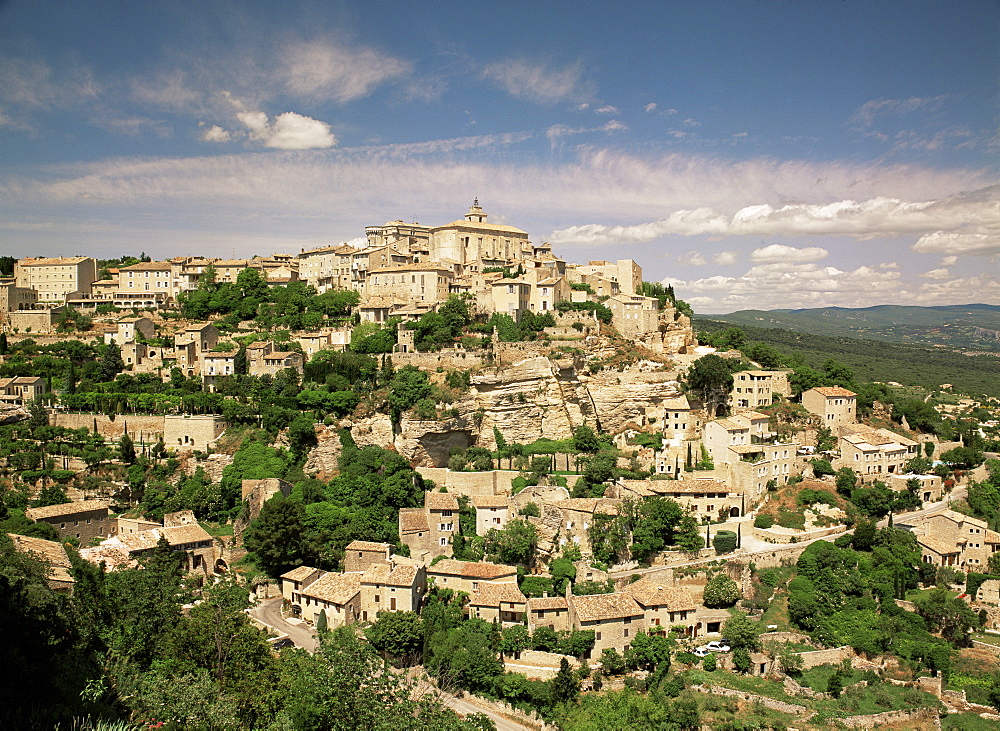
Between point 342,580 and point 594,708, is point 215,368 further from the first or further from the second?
point 594,708

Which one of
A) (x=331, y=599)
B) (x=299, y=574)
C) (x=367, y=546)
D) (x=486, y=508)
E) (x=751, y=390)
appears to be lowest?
(x=331, y=599)

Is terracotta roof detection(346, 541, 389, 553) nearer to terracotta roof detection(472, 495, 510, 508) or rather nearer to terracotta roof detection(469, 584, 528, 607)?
terracotta roof detection(469, 584, 528, 607)

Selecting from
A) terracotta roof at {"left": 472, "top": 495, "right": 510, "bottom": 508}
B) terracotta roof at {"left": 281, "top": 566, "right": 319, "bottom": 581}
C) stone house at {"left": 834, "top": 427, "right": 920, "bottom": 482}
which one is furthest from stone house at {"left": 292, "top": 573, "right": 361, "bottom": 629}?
stone house at {"left": 834, "top": 427, "right": 920, "bottom": 482}

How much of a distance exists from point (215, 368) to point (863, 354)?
97.9 m

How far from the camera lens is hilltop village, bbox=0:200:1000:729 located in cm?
2244

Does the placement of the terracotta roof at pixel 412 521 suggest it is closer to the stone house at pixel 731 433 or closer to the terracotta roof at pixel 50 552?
the terracotta roof at pixel 50 552

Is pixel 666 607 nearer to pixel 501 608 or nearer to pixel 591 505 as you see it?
pixel 591 505

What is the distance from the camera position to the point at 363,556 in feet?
92.9

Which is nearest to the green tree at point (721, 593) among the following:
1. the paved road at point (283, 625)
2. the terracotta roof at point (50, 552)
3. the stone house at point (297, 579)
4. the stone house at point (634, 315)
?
the paved road at point (283, 625)

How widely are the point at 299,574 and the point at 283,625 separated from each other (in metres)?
2.18

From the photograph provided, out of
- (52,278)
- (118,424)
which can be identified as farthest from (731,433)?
(52,278)

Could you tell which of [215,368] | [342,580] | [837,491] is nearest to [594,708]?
[342,580]

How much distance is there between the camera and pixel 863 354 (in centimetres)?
10694

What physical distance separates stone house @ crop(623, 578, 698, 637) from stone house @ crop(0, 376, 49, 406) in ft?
111
